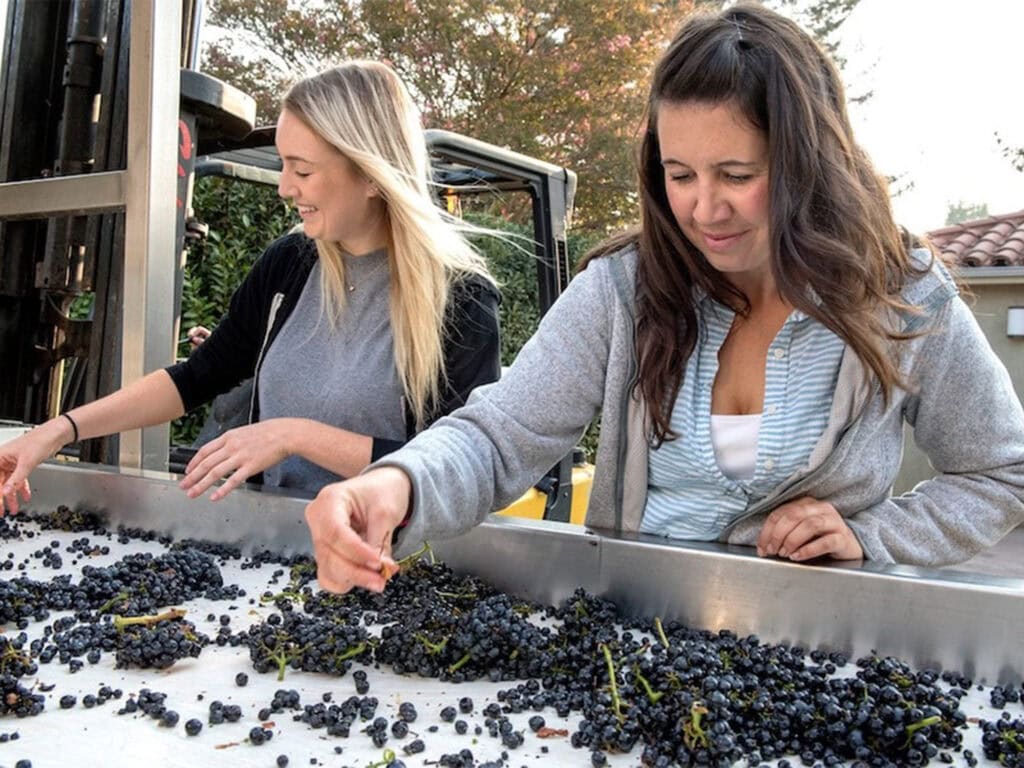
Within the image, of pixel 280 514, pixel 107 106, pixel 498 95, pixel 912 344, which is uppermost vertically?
pixel 498 95

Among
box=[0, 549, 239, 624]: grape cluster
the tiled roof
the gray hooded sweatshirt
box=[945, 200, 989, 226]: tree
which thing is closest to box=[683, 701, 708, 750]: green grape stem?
the gray hooded sweatshirt

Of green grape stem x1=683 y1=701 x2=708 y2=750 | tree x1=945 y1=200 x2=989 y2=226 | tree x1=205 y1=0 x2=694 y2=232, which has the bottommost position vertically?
green grape stem x1=683 y1=701 x2=708 y2=750

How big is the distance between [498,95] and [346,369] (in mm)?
11360

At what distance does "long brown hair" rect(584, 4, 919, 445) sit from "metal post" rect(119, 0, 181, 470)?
128 cm

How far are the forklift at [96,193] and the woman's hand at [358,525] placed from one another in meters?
1.29

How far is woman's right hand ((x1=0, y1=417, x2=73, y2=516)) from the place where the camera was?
1860 millimetres

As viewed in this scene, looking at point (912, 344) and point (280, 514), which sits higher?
point (912, 344)

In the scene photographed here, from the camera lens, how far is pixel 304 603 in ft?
4.75

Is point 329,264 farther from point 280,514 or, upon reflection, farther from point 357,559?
point 357,559

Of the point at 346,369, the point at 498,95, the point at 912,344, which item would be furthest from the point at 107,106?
the point at 498,95

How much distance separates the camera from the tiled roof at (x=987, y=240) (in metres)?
10.8

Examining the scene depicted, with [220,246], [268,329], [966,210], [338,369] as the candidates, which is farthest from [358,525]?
[966,210]

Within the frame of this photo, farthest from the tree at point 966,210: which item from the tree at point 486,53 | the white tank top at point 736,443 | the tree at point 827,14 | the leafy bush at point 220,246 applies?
the white tank top at point 736,443

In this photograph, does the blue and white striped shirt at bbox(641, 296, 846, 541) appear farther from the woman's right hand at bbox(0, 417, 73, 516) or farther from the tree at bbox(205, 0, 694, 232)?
the tree at bbox(205, 0, 694, 232)
